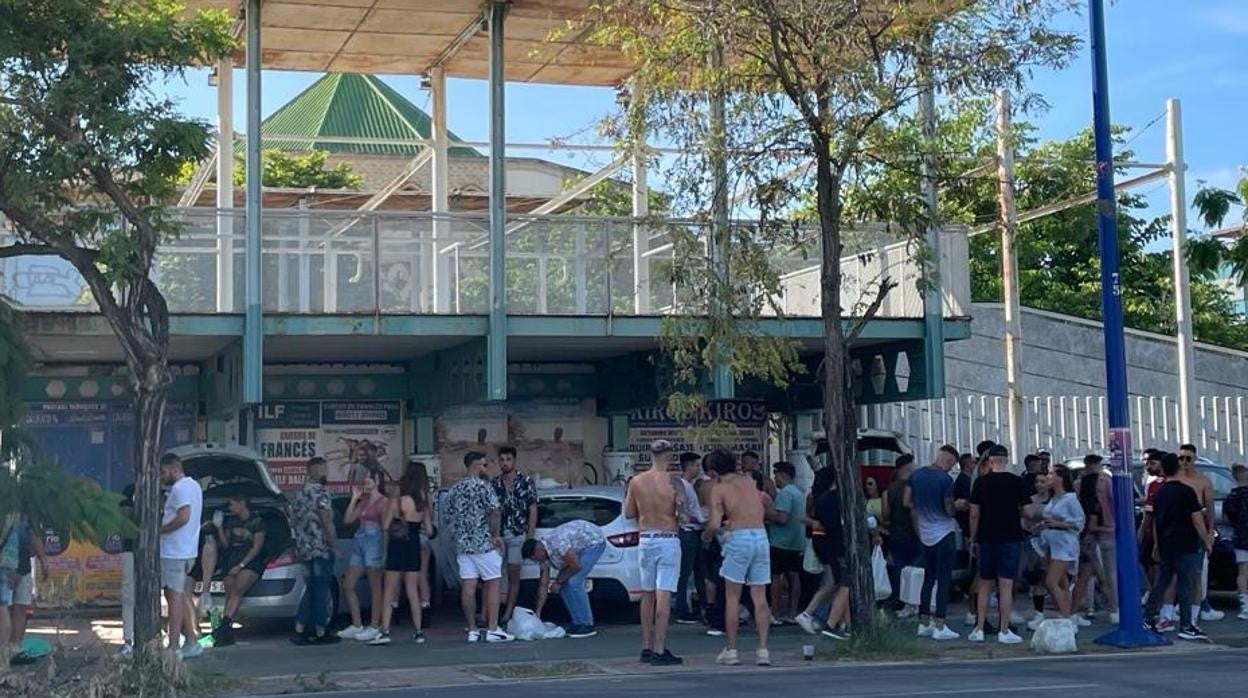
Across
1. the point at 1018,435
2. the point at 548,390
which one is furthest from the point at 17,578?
the point at 1018,435

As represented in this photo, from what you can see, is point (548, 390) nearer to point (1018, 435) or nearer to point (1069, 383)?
point (1018, 435)

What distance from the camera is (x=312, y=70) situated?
2117 cm

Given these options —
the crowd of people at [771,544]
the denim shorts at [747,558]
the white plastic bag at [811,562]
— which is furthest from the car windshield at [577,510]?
the denim shorts at [747,558]

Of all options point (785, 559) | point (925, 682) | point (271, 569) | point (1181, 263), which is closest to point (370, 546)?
point (271, 569)

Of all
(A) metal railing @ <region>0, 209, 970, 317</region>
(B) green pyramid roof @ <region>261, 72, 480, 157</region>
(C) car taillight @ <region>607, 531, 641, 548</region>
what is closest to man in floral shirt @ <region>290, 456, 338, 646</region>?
(C) car taillight @ <region>607, 531, 641, 548</region>

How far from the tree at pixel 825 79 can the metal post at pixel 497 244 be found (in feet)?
11.3

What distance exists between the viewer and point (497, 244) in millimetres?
17641

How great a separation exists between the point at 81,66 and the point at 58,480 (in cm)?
320

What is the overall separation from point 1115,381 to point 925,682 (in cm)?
388

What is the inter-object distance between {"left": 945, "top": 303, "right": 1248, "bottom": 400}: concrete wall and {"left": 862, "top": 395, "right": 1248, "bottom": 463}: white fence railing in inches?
99.4

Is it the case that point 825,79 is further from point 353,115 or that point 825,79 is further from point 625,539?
point 353,115

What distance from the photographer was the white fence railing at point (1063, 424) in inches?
1000

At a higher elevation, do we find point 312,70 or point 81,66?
point 312,70

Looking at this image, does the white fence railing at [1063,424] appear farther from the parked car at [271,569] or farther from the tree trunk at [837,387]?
the parked car at [271,569]
